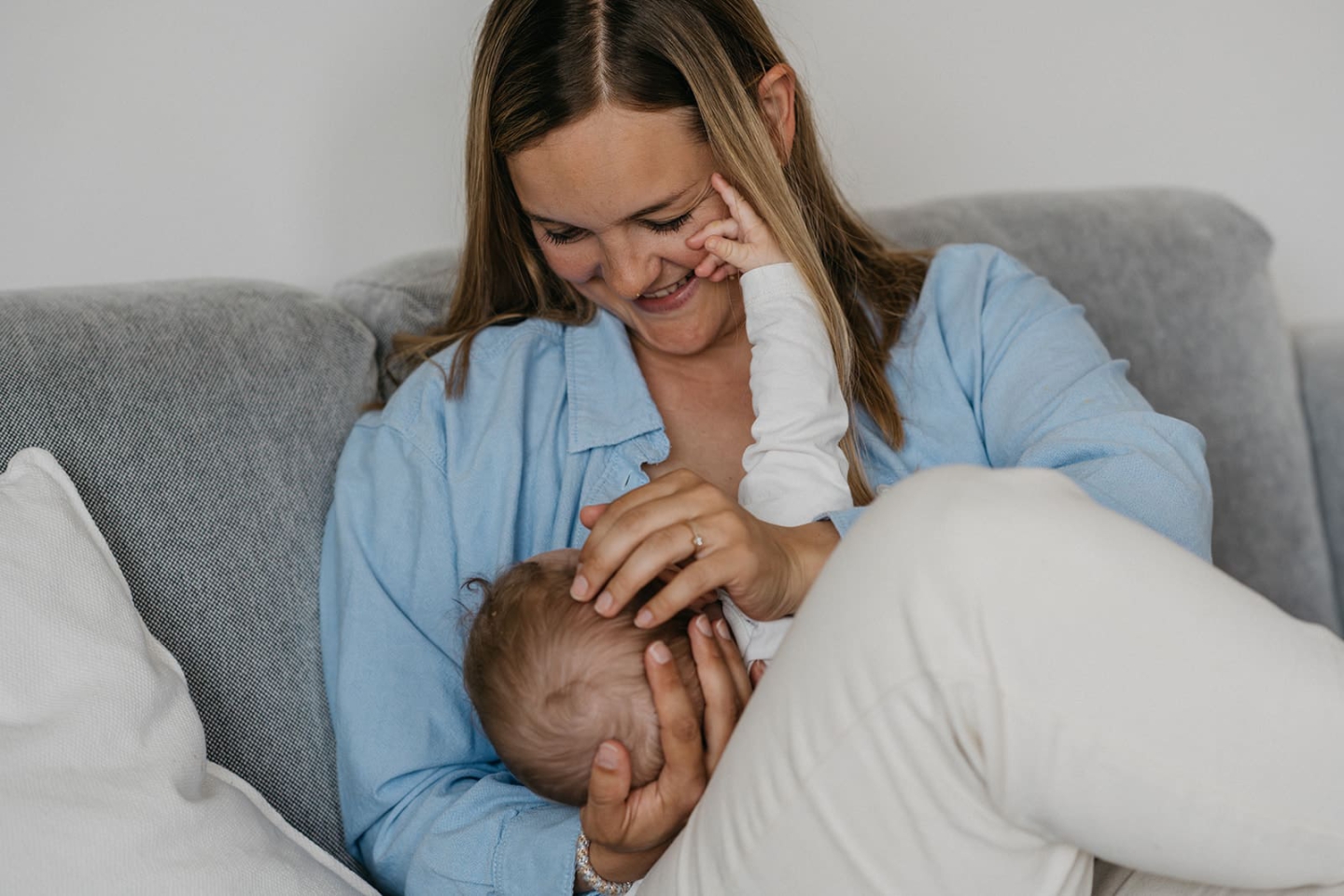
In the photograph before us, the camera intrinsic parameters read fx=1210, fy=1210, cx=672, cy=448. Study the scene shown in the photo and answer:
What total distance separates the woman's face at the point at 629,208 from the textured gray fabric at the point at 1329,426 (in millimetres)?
1076

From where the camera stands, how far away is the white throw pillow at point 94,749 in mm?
904

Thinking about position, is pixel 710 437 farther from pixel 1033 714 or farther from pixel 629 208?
pixel 1033 714

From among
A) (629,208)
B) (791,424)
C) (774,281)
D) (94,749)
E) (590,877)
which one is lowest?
(590,877)

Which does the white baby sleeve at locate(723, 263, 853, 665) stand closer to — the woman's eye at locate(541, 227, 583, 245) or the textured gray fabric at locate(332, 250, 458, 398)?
the woman's eye at locate(541, 227, 583, 245)

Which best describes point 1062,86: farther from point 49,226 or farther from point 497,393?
point 49,226

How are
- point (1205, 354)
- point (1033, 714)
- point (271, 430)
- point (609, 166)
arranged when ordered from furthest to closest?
point (1205, 354) < point (271, 430) < point (609, 166) < point (1033, 714)

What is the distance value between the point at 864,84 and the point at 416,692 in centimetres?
141

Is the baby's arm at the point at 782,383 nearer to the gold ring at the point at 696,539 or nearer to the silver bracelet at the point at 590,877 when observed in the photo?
the gold ring at the point at 696,539

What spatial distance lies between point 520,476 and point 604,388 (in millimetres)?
156

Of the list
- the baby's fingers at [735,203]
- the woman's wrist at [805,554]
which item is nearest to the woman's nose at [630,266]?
Answer: the baby's fingers at [735,203]

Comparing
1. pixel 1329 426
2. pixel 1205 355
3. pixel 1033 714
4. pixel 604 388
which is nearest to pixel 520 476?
pixel 604 388

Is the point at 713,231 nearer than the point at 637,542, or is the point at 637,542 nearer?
the point at 637,542

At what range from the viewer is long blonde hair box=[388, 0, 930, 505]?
1.24 meters

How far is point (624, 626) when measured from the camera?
42.3 inches
